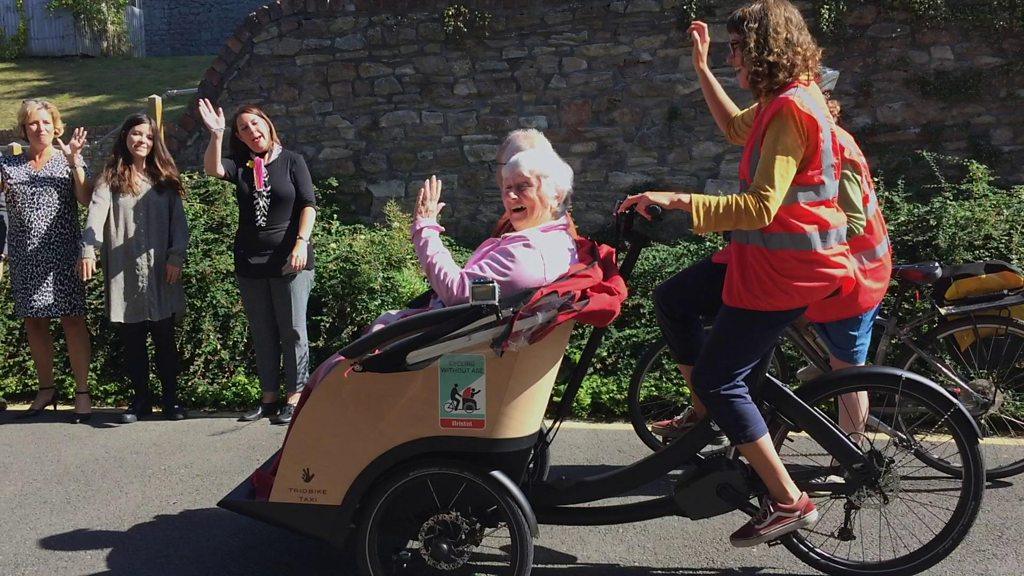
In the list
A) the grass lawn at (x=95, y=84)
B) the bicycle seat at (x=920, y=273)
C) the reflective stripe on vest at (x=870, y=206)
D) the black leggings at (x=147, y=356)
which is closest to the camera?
the reflective stripe on vest at (x=870, y=206)

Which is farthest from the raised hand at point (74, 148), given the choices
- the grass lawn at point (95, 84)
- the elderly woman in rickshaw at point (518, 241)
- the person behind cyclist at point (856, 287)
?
the grass lawn at point (95, 84)

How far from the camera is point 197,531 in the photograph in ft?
13.1

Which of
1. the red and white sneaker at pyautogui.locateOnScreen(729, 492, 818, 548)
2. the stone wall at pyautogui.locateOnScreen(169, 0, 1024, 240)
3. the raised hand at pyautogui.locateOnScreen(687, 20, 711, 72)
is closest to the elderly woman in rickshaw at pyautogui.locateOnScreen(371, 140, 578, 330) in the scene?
the raised hand at pyautogui.locateOnScreen(687, 20, 711, 72)

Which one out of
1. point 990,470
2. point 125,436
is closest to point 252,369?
point 125,436

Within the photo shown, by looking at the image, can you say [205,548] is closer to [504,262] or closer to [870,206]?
[504,262]

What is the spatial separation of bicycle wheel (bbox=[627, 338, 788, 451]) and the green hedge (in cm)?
66

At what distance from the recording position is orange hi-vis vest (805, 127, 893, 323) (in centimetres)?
357

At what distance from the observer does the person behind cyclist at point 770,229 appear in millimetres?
2902

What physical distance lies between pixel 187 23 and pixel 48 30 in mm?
3638

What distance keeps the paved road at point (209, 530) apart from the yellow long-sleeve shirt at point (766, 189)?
1.45 meters

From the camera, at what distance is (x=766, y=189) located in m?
2.88

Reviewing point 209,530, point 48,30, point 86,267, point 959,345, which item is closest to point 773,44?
point 959,345

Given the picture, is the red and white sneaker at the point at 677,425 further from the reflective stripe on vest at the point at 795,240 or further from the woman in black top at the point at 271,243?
the woman in black top at the point at 271,243

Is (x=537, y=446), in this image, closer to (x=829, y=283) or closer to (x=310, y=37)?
(x=829, y=283)
